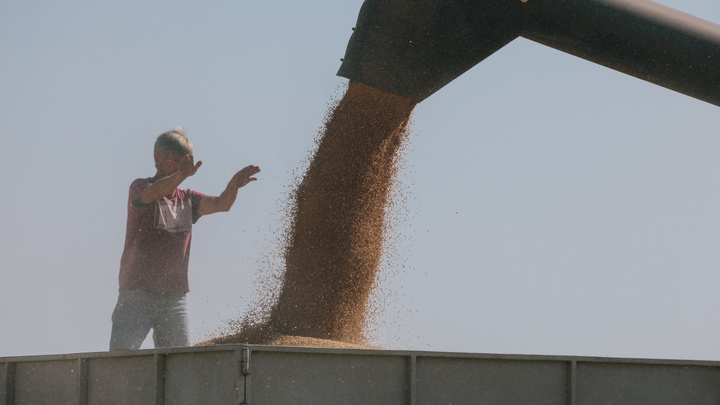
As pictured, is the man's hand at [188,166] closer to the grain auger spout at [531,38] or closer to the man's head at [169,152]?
the man's head at [169,152]

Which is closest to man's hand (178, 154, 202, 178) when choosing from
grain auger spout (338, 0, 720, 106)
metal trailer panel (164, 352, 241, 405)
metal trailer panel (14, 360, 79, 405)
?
grain auger spout (338, 0, 720, 106)

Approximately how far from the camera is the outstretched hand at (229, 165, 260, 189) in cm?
465

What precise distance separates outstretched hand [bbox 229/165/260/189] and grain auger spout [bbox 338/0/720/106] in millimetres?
906

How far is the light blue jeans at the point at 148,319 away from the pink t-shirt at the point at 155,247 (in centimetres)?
5

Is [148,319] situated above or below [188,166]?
below

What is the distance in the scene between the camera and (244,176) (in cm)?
466

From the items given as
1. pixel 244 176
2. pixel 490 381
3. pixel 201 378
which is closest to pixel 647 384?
pixel 490 381

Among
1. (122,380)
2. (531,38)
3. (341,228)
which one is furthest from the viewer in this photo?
(341,228)

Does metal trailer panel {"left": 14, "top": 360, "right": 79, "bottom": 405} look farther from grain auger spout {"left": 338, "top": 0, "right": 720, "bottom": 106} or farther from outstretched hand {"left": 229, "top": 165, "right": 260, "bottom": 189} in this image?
grain auger spout {"left": 338, "top": 0, "right": 720, "bottom": 106}

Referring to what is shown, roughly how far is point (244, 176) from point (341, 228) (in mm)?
657

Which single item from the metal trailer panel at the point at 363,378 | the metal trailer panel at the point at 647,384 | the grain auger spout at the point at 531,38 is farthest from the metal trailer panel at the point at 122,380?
the grain auger spout at the point at 531,38

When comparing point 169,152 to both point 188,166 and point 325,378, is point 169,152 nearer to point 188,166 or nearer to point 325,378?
point 188,166

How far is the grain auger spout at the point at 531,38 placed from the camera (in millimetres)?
3789

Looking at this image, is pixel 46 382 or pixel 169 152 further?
pixel 169 152
